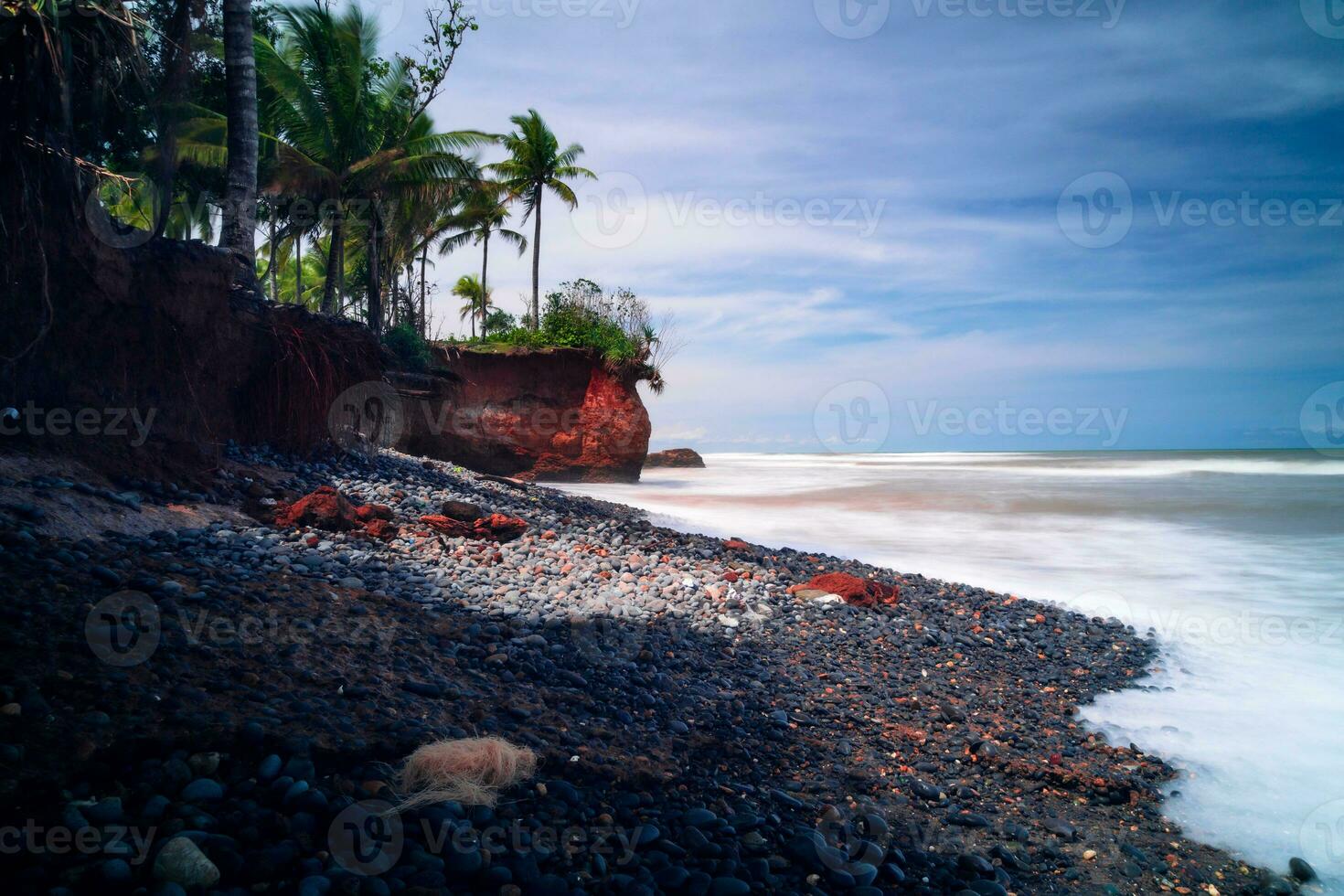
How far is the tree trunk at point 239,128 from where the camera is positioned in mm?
9312

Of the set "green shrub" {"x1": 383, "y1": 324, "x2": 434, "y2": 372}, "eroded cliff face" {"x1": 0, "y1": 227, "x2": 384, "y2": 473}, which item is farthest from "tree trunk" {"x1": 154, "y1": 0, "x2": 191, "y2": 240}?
"green shrub" {"x1": 383, "y1": 324, "x2": 434, "y2": 372}

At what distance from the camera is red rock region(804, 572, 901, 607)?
230 inches

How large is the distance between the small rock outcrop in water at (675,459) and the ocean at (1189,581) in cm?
704

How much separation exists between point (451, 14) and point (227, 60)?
36.8 feet

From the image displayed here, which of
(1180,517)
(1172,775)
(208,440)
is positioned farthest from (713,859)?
(1180,517)

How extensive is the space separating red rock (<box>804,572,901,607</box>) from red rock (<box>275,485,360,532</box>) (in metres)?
3.87

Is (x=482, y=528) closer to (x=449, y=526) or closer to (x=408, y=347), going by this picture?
(x=449, y=526)

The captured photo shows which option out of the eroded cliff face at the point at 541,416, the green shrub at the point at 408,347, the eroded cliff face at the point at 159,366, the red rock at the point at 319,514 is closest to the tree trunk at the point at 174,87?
the eroded cliff face at the point at 159,366

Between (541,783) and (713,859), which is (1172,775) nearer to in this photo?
(713,859)

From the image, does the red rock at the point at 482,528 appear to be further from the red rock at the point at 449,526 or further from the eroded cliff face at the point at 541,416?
the eroded cliff face at the point at 541,416

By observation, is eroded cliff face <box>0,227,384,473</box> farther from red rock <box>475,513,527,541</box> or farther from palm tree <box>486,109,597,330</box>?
palm tree <box>486,109,597,330</box>

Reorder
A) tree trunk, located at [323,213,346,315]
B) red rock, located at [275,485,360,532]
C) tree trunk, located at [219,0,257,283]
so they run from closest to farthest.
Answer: red rock, located at [275,485,360,532]
tree trunk, located at [219,0,257,283]
tree trunk, located at [323,213,346,315]

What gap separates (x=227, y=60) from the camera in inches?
369

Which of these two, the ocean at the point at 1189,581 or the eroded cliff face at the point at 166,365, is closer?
the ocean at the point at 1189,581
